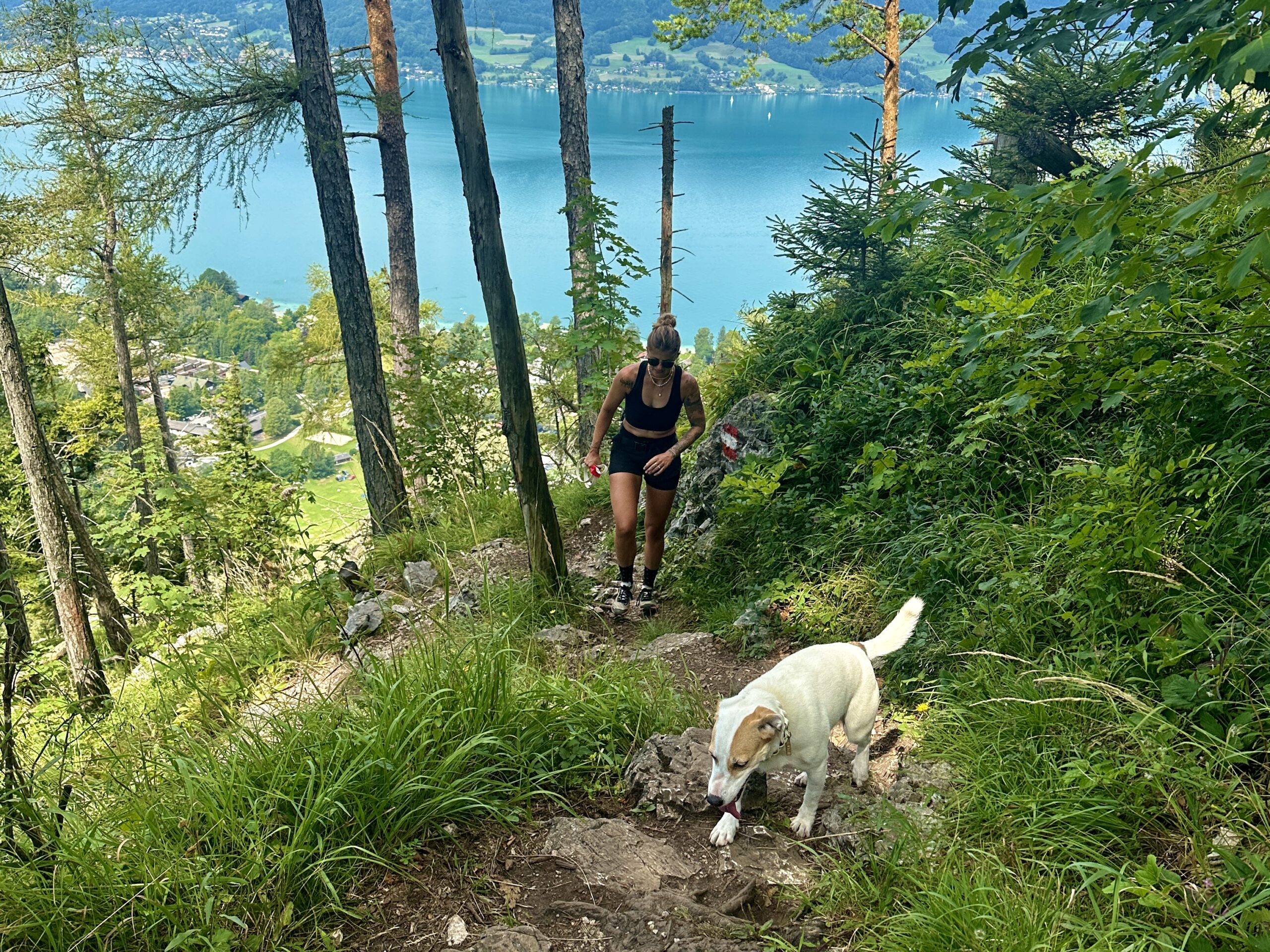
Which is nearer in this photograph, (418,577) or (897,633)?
(897,633)

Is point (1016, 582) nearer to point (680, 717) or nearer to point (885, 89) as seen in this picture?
point (680, 717)

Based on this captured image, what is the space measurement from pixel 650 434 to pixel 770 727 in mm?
3151

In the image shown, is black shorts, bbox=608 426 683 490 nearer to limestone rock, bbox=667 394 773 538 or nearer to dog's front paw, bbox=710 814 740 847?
limestone rock, bbox=667 394 773 538

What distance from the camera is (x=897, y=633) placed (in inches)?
133

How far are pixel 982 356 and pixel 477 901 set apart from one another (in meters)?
4.34

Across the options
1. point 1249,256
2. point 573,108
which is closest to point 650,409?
point 1249,256

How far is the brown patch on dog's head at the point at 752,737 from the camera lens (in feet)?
8.79

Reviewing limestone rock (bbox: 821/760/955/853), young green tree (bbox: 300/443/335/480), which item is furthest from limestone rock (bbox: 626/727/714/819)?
young green tree (bbox: 300/443/335/480)

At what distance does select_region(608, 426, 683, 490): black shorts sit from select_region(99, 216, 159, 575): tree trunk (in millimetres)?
13801

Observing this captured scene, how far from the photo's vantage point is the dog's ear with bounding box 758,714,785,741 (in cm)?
270

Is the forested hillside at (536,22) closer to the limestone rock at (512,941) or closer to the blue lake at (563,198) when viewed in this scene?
the blue lake at (563,198)

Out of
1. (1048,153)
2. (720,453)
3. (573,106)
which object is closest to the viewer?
(720,453)

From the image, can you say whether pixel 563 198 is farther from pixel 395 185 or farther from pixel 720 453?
pixel 720 453

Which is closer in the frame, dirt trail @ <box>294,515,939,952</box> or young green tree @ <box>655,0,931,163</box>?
dirt trail @ <box>294,515,939,952</box>
